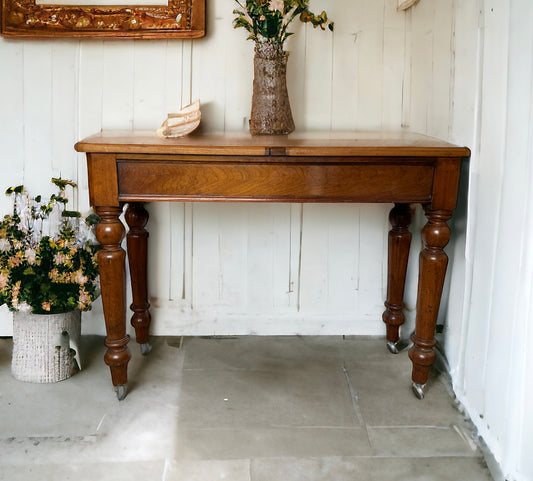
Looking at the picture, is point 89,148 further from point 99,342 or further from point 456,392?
point 456,392

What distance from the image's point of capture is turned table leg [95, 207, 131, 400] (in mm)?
2170

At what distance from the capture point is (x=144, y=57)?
2.76 m

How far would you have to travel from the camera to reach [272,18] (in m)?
2.46

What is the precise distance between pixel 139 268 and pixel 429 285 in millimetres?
1130

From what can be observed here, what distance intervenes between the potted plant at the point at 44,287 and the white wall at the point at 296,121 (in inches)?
14.0

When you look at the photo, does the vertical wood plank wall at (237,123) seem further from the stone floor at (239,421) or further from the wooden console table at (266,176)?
the wooden console table at (266,176)

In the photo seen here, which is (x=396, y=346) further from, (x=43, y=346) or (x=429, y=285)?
(x=43, y=346)

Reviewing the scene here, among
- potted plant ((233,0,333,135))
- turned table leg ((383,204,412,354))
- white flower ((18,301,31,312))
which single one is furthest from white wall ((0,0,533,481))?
white flower ((18,301,31,312))

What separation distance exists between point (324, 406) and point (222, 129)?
3.84 feet

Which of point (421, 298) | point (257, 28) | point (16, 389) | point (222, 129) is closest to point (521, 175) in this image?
point (421, 298)

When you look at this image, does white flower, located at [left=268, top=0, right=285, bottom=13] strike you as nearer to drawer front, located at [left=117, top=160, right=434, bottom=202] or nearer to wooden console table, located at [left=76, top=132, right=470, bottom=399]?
wooden console table, located at [left=76, top=132, right=470, bottom=399]

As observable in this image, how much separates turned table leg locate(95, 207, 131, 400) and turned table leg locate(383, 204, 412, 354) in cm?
108

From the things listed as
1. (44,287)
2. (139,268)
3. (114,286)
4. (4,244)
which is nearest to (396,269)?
(139,268)

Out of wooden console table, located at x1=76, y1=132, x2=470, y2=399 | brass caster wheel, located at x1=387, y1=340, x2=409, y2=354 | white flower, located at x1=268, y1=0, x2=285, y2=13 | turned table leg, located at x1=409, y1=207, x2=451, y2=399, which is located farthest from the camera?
brass caster wheel, located at x1=387, y1=340, x2=409, y2=354
